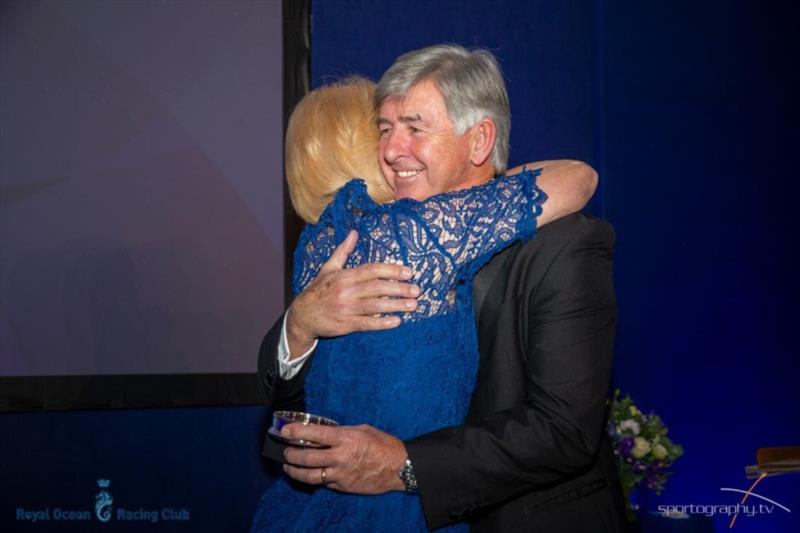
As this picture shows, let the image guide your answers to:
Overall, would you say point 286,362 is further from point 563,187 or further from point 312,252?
point 563,187

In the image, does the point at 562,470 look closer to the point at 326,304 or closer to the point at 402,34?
the point at 326,304

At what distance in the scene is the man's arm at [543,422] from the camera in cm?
151

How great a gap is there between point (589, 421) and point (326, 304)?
0.51 metres

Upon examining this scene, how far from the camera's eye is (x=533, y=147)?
Answer: 13.1ft

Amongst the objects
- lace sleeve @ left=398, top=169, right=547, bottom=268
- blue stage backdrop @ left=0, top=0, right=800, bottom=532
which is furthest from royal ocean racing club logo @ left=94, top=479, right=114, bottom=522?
lace sleeve @ left=398, top=169, right=547, bottom=268

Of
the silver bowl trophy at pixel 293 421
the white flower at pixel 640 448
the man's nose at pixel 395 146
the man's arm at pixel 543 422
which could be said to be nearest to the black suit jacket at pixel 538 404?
the man's arm at pixel 543 422

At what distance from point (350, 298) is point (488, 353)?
28 cm

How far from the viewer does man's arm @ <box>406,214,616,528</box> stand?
59.6 inches

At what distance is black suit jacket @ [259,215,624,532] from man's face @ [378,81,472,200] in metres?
0.22

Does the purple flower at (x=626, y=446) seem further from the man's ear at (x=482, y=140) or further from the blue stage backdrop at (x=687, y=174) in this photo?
the man's ear at (x=482, y=140)

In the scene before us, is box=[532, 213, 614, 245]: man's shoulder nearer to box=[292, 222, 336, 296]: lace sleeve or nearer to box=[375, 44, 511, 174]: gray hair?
box=[375, 44, 511, 174]: gray hair

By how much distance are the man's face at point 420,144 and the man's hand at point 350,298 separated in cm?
23

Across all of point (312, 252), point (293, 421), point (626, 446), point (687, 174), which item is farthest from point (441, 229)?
point (687, 174)

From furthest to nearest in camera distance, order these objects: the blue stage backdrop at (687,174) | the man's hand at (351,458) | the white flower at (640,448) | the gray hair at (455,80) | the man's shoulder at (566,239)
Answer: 1. the blue stage backdrop at (687,174)
2. the white flower at (640,448)
3. the gray hair at (455,80)
4. the man's shoulder at (566,239)
5. the man's hand at (351,458)
